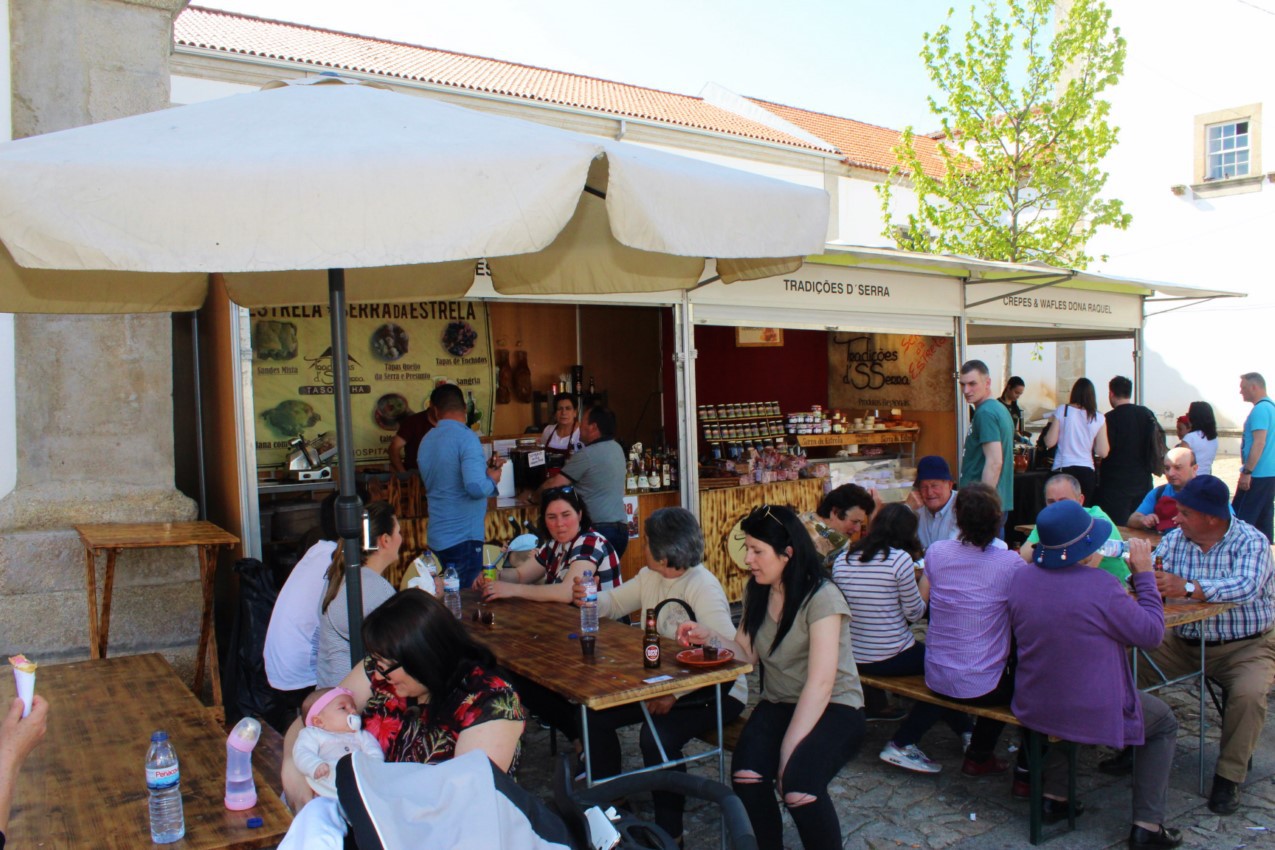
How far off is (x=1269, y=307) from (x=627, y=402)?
52.5 ft

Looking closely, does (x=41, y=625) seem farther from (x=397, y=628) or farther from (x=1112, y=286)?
(x=1112, y=286)

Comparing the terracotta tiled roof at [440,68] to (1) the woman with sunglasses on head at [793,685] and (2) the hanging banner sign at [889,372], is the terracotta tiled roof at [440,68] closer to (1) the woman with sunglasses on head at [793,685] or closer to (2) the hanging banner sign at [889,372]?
(2) the hanging banner sign at [889,372]

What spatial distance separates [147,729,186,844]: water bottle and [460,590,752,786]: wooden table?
1243 mm

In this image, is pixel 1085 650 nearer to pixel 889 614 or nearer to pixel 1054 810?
pixel 1054 810

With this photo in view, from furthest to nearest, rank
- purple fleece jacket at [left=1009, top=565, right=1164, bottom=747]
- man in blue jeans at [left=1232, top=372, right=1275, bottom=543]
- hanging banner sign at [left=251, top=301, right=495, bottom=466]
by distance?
man in blue jeans at [left=1232, top=372, right=1275, bottom=543] → hanging banner sign at [left=251, top=301, right=495, bottom=466] → purple fleece jacket at [left=1009, top=565, right=1164, bottom=747]

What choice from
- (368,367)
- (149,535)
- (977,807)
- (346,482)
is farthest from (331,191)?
(368,367)

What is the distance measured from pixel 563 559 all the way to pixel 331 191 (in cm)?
300

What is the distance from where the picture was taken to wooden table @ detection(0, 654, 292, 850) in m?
2.21

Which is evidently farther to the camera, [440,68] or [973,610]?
[440,68]

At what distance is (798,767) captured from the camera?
10.7ft

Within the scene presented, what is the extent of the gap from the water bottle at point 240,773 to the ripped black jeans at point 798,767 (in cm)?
163

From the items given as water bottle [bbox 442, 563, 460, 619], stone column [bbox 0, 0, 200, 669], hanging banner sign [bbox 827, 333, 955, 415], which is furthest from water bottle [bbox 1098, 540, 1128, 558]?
hanging banner sign [bbox 827, 333, 955, 415]

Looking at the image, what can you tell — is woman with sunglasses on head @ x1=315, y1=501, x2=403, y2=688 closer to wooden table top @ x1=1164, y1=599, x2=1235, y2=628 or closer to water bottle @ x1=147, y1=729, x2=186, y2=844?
water bottle @ x1=147, y1=729, x2=186, y2=844

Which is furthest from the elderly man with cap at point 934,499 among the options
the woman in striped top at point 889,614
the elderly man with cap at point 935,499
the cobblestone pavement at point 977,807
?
the cobblestone pavement at point 977,807
